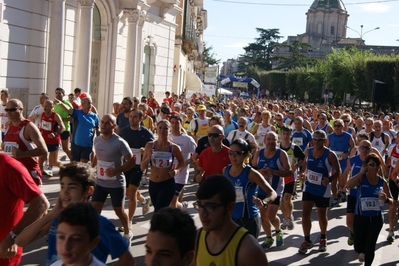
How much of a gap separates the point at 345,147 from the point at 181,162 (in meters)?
5.09

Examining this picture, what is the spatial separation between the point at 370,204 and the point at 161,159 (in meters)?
2.75

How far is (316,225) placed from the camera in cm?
1118

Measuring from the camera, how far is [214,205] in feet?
12.7

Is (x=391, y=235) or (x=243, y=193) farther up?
(x=243, y=193)

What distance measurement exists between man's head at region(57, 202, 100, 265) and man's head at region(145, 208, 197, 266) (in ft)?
1.16

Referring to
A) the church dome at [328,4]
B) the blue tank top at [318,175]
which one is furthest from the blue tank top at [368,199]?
the church dome at [328,4]

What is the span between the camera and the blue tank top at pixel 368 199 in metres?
8.05

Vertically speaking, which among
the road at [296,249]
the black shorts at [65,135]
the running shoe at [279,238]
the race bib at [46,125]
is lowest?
the road at [296,249]

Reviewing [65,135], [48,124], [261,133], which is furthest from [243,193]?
[65,135]

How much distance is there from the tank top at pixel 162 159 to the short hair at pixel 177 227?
5550 millimetres

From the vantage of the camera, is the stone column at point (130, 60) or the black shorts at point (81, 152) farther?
the stone column at point (130, 60)

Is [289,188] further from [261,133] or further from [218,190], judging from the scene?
[218,190]

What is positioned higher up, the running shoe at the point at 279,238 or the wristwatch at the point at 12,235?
the wristwatch at the point at 12,235

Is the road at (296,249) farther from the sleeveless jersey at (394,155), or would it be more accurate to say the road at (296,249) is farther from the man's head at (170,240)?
the man's head at (170,240)
